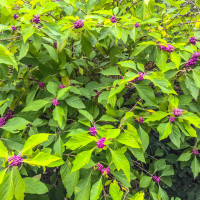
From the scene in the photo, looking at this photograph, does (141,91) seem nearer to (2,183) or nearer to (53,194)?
(2,183)

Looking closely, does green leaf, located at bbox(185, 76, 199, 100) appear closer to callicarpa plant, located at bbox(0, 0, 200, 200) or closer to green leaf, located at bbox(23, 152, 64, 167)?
callicarpa plant, located at bbox(0, 0, 200, 200)

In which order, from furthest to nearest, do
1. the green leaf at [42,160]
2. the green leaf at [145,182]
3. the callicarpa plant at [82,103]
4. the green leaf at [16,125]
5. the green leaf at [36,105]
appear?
the green leaf at [145,182], the green leaf at [36,105], the green leaf at [16,125], the callicarpa plant at [82,103], the green leaf at [42,160]

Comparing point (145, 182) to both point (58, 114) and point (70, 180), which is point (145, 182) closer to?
point (70, 180)

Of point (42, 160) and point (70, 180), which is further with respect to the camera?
point (70, 180)

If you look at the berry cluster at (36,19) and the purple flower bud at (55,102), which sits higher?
the berry cluster at (36,19)

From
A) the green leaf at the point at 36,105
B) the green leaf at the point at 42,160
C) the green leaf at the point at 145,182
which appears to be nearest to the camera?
the green leaf at the point at 42,160

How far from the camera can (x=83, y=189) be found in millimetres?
1086

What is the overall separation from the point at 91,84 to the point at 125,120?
0.38 m

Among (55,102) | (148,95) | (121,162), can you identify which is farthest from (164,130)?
(55,102)

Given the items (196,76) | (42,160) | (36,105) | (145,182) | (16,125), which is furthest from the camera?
(145,182)

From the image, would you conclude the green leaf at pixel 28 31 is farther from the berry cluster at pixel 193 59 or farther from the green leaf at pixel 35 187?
the berry cluster at pixel 193 59

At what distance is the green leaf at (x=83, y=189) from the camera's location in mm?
1058

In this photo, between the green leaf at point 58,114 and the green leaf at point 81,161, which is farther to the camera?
the green leaf at point 58,114

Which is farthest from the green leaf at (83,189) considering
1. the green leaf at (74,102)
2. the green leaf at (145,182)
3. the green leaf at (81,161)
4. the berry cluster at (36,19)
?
the berry cluster at (36,19)
